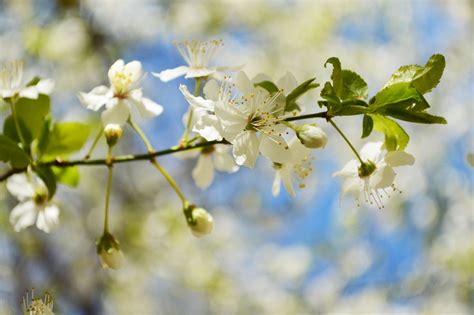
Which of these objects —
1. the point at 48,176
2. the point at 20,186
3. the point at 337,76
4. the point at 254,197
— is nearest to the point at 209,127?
the point at 337,76

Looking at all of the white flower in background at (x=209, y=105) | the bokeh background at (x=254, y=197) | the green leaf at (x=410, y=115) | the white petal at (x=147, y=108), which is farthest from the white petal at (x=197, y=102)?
the bokeh background at (x=254, y=197)

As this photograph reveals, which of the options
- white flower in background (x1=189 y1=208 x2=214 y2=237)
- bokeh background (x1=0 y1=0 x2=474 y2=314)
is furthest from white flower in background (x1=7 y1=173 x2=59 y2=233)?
bokeh background (x1=0 y1=0 x2=474 y2=314)

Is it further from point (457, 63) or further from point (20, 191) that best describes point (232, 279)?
point (20, 191)

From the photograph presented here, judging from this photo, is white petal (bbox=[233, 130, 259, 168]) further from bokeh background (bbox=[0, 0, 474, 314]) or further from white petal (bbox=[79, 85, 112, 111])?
bokeh background (bbox=[0, 0, 474, 314])

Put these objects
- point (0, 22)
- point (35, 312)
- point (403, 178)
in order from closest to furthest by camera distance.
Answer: point (35, 312) → point (0, 22) → point (403, 178)

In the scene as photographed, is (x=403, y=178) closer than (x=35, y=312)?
No

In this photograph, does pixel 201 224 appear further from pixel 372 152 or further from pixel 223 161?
pixel 372 152

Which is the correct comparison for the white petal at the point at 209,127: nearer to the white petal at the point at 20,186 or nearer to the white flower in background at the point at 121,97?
the white flower in background at the point at 121,97

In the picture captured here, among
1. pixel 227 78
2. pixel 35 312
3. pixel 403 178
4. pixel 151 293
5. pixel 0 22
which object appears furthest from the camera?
pixel 151 293

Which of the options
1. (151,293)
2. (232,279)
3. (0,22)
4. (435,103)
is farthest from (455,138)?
(0,22)
